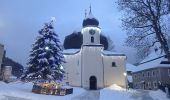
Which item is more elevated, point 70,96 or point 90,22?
point 90,22

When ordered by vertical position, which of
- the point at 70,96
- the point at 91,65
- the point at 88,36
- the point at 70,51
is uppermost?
the point at 88,36

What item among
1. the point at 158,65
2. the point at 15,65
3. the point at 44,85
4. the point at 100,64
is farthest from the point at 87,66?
the point at 15,65

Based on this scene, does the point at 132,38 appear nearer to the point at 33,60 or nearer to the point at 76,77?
the point at 33,60

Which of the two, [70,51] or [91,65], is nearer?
[91,65]

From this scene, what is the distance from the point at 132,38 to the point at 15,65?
81.8 meters

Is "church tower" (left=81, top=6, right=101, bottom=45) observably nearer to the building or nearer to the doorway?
the doorway

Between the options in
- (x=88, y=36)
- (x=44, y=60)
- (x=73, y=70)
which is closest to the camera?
(x=44, y=60)

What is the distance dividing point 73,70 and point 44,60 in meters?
20.1

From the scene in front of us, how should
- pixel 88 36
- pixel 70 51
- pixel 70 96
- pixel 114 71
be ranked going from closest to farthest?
pixel 70 96 < pixel 88 36 < pixel 114 71 < pixel 70 51

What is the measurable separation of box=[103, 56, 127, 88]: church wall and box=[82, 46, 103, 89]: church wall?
5.36 ft

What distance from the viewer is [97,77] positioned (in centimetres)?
5047

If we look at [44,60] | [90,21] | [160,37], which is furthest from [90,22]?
[160,37]

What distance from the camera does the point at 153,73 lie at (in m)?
58.7

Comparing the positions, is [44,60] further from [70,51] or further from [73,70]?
[70,51]
